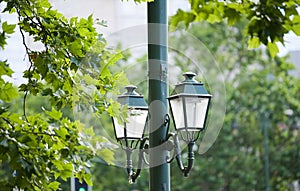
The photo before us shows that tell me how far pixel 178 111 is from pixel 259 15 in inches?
63.0

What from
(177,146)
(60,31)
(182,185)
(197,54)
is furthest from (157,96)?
(182,185)

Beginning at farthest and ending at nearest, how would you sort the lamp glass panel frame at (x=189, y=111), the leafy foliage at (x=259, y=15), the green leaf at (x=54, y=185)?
1. the lamp glass panel frame at (x=189, y=111)
2. the green leaf at (x=54, y=185)
3. the leafy foliage at (x=259, y=15)

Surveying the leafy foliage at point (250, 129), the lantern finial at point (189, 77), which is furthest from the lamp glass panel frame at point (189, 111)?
the leafy foliage at point (250, 129)

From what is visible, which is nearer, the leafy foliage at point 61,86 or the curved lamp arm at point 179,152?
the leafy foliage at point 61,86

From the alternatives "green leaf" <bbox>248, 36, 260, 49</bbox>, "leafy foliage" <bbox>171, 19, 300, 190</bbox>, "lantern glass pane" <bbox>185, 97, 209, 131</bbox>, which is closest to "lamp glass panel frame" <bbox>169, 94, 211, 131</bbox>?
"lantern glass pane" <bbox>185, 97, 209, 131</bbox>

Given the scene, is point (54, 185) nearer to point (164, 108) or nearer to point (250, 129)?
point (164, 108)

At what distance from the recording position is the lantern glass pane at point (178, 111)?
4613 mm

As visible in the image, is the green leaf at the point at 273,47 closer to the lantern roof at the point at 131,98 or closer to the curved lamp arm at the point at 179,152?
the curved lamp arm at the point at 179,152

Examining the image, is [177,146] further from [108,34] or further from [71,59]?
[108,34]

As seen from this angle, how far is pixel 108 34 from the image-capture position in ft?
18.2

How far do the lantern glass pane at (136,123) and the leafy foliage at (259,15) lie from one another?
176cm

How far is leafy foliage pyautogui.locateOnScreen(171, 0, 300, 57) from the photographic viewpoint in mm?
3049

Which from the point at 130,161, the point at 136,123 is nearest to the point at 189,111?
the point at 136,123

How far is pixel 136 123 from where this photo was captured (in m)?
4.87
